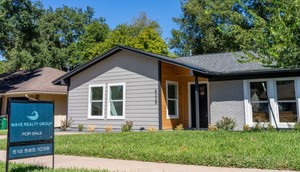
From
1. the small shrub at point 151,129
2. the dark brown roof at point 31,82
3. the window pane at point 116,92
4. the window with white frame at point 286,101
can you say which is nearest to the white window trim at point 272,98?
the window with white frame at point 286,101

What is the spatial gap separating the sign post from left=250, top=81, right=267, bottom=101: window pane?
10831 mm

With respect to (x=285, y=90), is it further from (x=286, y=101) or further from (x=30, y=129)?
(x=30, y=129)

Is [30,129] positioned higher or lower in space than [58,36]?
lower

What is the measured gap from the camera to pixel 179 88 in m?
16.7

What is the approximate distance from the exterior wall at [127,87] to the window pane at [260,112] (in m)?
4.77

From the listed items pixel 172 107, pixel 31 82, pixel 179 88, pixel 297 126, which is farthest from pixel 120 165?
pixel 31 82

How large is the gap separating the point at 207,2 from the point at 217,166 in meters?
31.9

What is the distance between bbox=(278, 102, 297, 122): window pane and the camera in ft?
45.4

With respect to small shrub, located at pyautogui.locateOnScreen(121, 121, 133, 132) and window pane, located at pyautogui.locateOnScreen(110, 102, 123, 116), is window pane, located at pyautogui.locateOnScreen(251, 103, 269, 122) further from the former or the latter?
window pane, located at pyautogui.locateOnScreen(110, 102, 123, 116)

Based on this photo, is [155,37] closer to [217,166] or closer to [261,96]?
[261,96]

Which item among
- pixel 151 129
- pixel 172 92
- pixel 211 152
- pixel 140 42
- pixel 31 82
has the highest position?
pixel 140 42

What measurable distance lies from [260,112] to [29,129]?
37.7 ft

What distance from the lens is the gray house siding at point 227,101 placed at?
48.3 feet

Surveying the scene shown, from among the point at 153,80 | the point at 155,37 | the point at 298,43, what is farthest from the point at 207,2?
the point at 298,43
